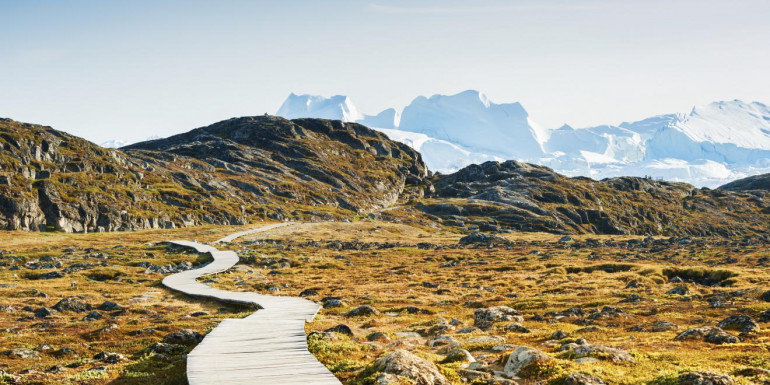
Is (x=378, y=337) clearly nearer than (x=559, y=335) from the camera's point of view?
No

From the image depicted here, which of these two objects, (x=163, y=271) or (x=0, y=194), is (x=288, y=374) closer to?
(x=163, y=271)

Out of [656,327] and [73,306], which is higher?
[73,306]

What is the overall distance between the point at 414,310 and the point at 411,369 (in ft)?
77.5

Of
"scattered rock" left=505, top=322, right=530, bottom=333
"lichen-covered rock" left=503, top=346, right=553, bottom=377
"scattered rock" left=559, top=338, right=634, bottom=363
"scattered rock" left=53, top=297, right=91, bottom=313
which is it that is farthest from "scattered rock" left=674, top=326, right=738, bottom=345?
"scattered rock" left=53, top=297, right=91, bottom=313

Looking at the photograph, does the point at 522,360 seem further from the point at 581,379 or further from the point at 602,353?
the point at 602,353

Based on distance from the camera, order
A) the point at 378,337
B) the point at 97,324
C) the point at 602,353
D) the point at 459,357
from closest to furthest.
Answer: the point at 602,353 → the point at 459,357 → the point at 378,337 → the point at 97,324

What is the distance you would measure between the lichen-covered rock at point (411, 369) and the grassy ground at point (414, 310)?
0.76 meters

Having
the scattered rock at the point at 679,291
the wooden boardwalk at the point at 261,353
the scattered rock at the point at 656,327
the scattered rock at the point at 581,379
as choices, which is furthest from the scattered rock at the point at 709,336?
the scattered rock at the point at 679,291

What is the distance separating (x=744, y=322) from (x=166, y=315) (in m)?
37.9

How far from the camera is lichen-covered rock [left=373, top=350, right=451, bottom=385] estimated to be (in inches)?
718

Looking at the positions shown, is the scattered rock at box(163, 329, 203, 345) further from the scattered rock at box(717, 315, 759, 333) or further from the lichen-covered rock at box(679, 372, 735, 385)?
the scattered rock at box(717, 315, 759, 333)

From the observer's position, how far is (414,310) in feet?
137

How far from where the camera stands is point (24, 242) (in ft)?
387

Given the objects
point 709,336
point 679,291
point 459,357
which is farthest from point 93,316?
point 679,291
